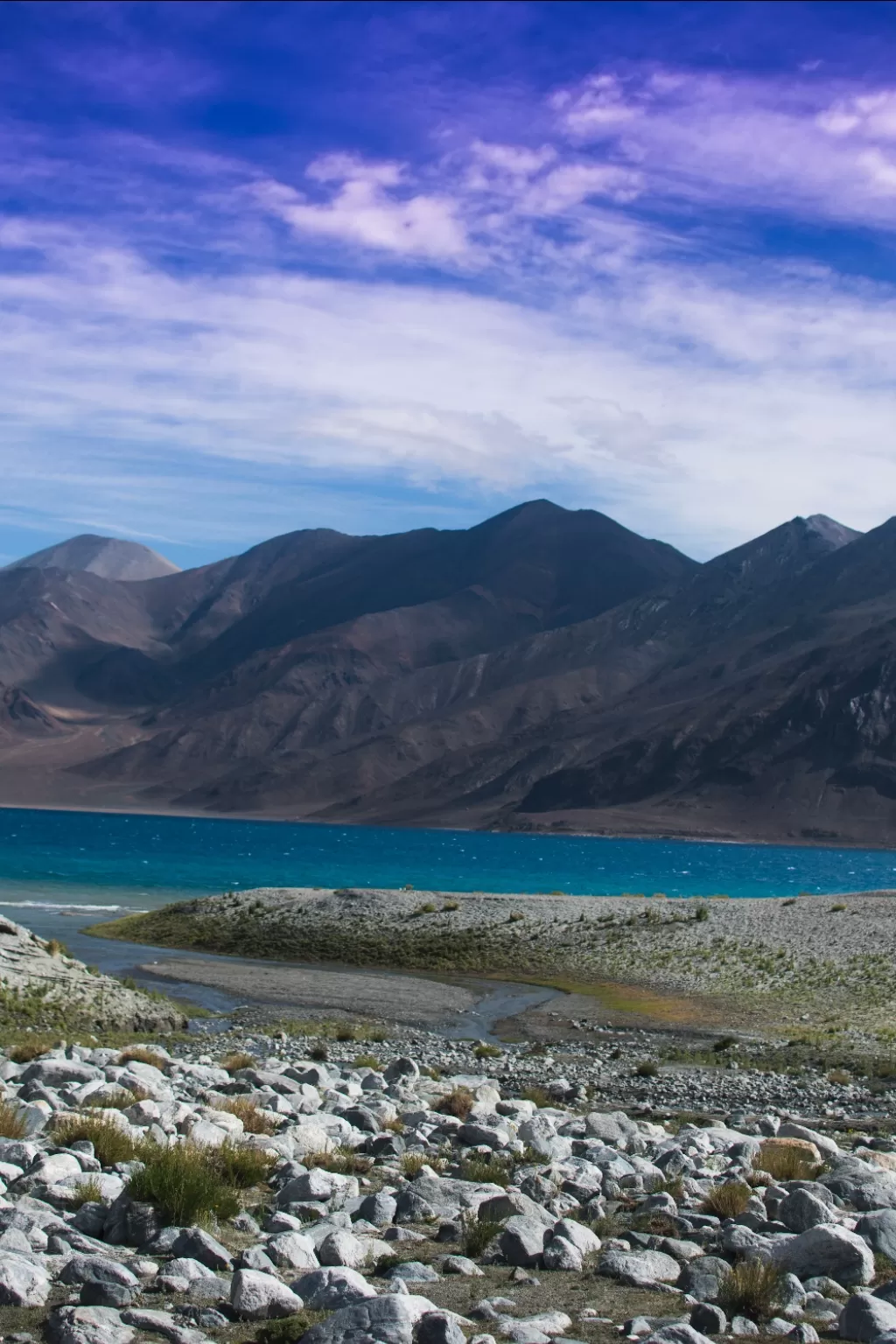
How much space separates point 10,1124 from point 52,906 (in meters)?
53.1

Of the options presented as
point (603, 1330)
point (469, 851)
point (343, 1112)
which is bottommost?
point (469, 851)

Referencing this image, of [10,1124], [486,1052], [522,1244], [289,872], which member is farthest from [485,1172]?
[289,872]

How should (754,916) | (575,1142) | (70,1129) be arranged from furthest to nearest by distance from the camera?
(754,916)
(575,1142)
(70,1129)

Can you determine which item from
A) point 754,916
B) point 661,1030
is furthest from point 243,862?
point 661,1030

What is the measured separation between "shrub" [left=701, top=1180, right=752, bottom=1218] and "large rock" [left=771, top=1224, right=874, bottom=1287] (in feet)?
4.58

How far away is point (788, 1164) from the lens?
1288cm

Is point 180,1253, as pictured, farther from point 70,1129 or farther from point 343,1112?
point 343,1112

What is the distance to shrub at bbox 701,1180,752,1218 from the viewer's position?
34.6 feet

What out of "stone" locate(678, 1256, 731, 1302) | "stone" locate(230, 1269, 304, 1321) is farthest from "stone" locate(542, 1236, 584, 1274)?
"stone" locate(230, 1269, 304, 1321)

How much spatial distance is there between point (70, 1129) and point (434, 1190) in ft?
11.6

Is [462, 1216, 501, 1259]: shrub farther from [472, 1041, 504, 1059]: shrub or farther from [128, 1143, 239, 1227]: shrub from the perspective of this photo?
[472, 1041, 504, 1059]: shrub

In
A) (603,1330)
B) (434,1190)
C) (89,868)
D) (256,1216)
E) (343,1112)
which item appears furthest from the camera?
(89,868)

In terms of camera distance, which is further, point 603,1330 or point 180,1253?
point 180,1253

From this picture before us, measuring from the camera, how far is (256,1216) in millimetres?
10359
